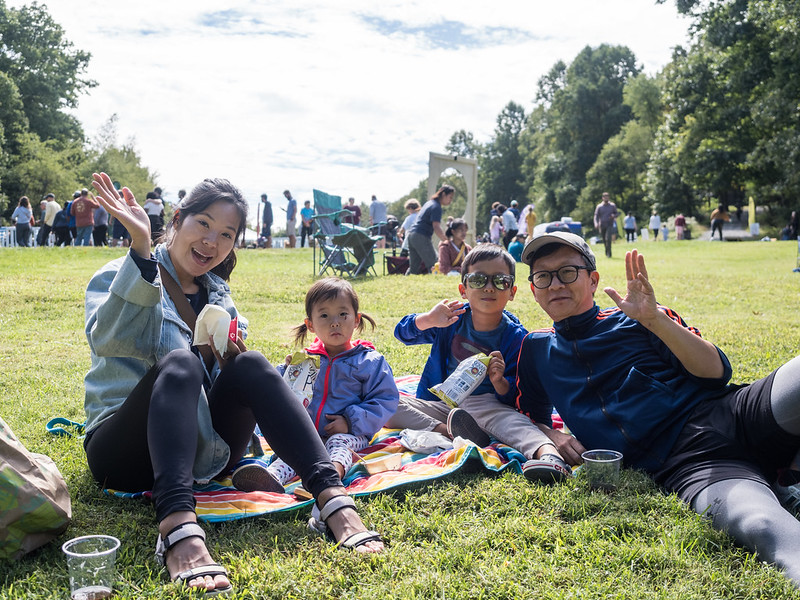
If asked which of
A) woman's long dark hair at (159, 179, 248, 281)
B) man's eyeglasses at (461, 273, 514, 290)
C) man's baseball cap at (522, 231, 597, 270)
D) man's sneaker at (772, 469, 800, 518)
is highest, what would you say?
woman's long dark hair at (159, 179, 248, 281)

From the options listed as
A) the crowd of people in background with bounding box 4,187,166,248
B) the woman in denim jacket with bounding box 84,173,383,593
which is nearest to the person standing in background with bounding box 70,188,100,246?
the crowd of people in background with bounding box 4,187,166,248

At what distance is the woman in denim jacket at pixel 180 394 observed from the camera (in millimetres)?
2428

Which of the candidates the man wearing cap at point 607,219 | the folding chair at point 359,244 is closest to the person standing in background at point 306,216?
the man wearing cap at point 607,219

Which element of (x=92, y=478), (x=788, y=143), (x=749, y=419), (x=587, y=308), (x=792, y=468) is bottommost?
(x=92, y=478)

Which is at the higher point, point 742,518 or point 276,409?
point 276,409

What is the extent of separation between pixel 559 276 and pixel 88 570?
231 centimetres

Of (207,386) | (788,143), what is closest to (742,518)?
(207,386)

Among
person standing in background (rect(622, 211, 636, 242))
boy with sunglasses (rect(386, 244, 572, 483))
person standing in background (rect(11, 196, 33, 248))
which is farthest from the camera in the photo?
person standing in background (rect(622, 211, 636, 242))

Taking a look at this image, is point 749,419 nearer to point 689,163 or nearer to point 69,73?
point 689,163

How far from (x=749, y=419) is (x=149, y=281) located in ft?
8.04

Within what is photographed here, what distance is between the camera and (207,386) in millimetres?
3104

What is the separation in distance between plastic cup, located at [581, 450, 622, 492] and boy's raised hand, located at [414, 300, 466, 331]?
45.9 inches

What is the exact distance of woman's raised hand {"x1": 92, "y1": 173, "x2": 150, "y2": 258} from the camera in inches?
105

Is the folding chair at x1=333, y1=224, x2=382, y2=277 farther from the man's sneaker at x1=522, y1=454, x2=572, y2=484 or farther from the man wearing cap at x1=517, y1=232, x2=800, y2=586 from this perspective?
the man's sneaker at x1=522, y1=454, x2=572, y2=484
